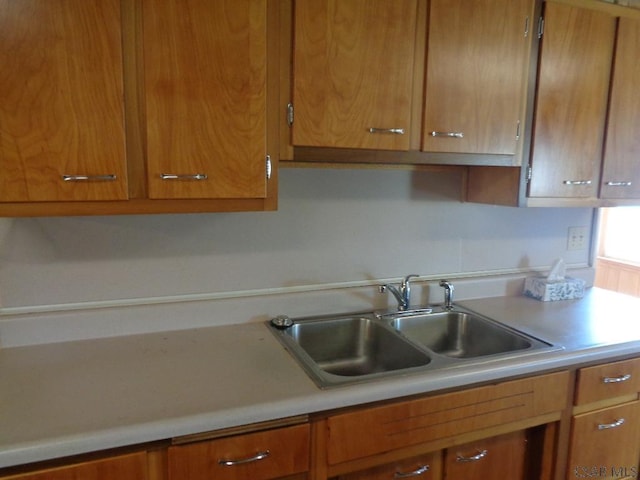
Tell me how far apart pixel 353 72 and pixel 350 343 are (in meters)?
0.97

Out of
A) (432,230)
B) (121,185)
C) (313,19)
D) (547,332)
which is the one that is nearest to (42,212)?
(121,185)

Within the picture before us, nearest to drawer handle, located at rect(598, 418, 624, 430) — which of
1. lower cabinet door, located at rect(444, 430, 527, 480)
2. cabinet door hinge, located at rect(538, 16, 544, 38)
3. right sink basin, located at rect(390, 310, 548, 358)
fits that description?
lower cabinet door, located at rect(444, 430, 527, 480)

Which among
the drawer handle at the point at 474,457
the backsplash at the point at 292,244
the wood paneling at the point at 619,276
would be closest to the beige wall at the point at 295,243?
the backsplash at the point at 292,244

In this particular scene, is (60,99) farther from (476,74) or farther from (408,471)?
(408,471)

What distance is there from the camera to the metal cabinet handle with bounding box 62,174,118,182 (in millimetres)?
1134

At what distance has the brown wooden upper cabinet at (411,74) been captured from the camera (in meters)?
1.35

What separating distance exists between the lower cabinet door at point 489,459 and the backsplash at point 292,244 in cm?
70

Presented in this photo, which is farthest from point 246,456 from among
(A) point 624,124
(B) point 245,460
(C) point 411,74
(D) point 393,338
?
(A) point 624,124

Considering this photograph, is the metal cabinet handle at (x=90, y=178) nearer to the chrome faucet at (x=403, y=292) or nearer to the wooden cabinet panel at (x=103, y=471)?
the wooden cabinet panel at (x=103, y=471)

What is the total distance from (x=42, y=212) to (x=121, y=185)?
0.63 feet

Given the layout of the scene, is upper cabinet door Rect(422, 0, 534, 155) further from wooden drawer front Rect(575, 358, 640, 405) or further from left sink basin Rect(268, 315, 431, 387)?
wooden drawer front Rect(575, 358, 640, 405)

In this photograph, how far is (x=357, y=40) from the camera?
54.3 inches

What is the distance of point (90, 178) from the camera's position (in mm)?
1153

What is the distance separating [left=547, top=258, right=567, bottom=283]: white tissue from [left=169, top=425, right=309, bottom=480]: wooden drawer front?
1.47 m
